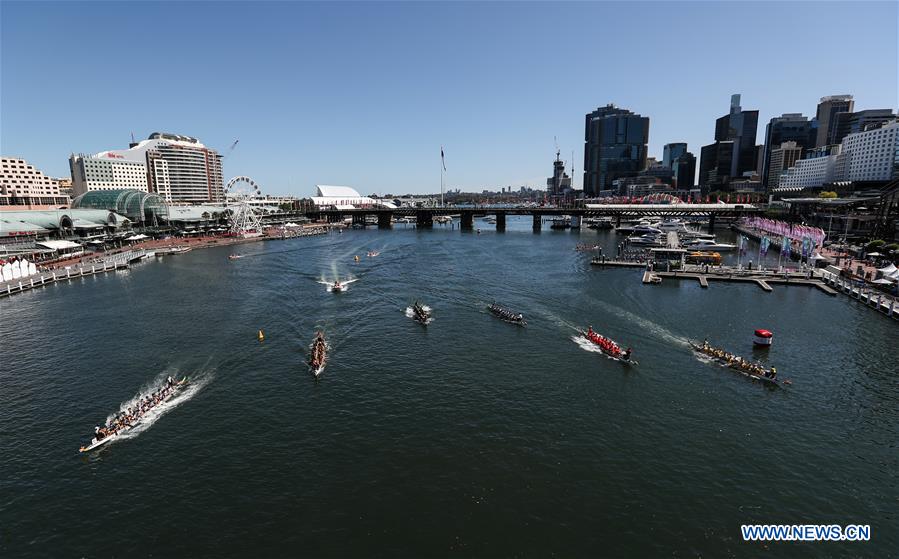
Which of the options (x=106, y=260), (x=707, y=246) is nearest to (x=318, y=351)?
(x=106, y=260)

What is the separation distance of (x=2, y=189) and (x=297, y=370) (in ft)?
671

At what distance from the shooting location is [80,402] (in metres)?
44.6

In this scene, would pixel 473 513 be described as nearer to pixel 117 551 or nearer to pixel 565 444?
pixel 565 444

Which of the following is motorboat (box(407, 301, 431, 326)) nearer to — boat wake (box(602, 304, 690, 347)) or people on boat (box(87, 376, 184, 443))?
boat wake (box(602, 304, 690, 347))

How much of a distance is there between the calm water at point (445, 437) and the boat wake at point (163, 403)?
48 centimetres

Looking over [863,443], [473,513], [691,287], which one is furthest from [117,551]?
[691,287]

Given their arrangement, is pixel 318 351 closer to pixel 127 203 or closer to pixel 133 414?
pixel 133 414

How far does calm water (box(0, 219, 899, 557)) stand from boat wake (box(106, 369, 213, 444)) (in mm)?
476

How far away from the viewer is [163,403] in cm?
4431

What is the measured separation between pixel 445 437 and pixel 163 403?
29.4 m

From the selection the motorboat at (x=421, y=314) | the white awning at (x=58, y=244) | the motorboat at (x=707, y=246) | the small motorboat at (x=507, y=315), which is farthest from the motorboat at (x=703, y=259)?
the white awning at (x=58, y=244)

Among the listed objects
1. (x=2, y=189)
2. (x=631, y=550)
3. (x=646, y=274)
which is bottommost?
(x=631, y=550)

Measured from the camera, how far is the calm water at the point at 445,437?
28.8 m

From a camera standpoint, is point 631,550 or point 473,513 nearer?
point 631,550
